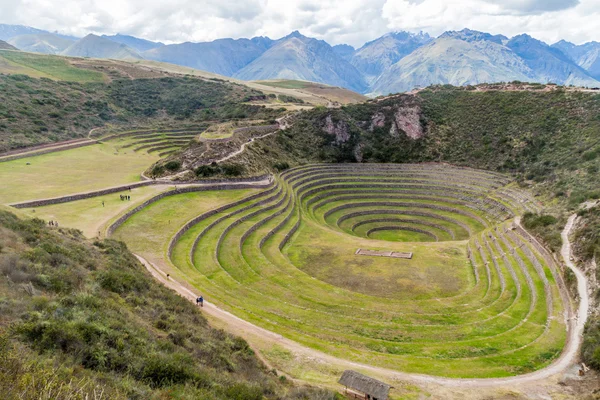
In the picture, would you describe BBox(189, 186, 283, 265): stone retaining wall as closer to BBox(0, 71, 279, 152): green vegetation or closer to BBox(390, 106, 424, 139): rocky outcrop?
BBox(390, 106, 424, 139): rocky outcrop

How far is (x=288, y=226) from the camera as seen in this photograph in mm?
42125

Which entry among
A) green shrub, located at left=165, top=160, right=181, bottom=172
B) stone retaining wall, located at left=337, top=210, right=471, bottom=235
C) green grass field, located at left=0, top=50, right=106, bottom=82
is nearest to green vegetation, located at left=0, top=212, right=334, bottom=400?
green shrub, located at left=165, top=160, right=181, bottom=172

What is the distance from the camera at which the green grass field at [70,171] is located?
Answer: 1548 inches

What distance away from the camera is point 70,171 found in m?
50.2

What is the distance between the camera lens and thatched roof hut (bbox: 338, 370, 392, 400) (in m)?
15.7

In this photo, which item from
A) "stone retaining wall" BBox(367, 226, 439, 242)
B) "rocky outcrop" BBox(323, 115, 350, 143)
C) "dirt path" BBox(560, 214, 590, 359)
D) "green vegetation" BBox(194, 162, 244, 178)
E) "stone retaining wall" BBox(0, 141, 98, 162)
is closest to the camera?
"dirt path" BBox(560, 214, 590, 359)

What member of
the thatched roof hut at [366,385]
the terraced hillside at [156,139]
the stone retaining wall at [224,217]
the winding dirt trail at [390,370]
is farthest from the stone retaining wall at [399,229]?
the terraced hillside at [156,139]

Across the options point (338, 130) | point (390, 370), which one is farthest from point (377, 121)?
point (390, 370)

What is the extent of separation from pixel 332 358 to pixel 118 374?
1185cm

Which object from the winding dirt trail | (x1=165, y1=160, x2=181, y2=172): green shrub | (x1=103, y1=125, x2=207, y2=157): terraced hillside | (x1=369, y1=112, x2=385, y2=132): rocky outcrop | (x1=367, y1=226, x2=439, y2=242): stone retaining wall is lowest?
the winding dirt trail

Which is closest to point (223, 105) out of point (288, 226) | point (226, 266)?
point (288, 226)

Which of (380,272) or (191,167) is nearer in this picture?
(380,272)

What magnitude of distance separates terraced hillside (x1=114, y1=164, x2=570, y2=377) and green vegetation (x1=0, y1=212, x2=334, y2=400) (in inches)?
263

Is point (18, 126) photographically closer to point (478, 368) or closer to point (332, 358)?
point (332, 358)
